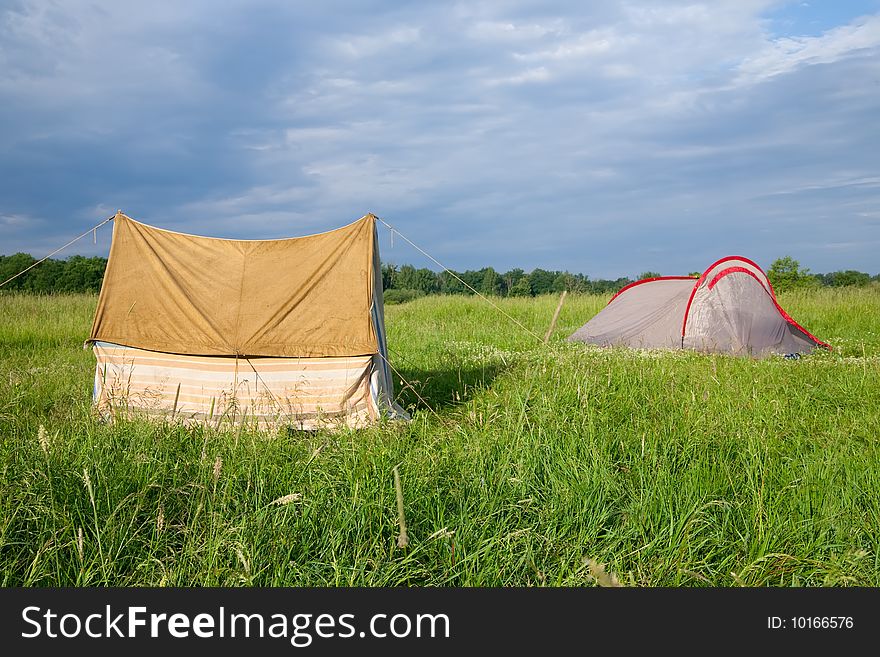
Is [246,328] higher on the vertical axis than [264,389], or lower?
A: higher

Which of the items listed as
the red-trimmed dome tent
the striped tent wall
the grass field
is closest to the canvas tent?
the striped tent wall

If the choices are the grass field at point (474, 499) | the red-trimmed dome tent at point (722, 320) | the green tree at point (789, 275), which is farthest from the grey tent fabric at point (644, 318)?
the green tree at point (789, 275)

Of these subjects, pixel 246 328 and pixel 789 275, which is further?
pixel 789 275

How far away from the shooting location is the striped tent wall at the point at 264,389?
538 cm

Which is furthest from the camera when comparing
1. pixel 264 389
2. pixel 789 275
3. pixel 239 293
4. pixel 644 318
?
pixel 789 275

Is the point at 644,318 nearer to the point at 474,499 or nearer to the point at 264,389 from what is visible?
the point at 264,389

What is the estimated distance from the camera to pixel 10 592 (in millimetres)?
2293

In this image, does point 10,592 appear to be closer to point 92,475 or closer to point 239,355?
point 92,475

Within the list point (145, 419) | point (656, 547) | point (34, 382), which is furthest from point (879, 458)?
point (34, 382)

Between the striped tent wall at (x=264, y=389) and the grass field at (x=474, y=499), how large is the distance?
1.52 feet

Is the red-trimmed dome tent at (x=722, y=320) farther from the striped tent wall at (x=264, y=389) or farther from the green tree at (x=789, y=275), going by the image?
the green tree at (x=789, y=275)

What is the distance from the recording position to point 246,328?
18.3ft

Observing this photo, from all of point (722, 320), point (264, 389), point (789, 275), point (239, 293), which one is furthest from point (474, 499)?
point (789, 275)

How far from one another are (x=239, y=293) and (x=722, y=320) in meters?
7.70
